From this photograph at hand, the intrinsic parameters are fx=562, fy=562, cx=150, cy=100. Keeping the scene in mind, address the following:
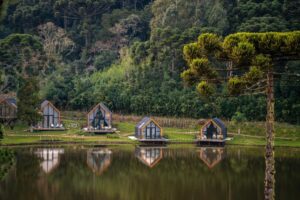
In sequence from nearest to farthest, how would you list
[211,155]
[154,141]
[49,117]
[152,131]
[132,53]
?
1. [211,155]
2. [154,141]
3. [152,131]
4. [49,117]
5. [132,53]

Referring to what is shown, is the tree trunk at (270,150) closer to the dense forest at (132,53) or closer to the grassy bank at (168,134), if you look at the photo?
the grassy bank at (168,134)

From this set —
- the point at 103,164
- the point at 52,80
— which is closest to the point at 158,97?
the point at 52,80

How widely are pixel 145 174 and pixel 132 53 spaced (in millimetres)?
44186

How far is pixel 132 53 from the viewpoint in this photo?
8988 cm

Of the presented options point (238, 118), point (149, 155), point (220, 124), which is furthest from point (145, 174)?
point (238, 118)

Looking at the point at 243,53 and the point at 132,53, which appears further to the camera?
the point at 132,53

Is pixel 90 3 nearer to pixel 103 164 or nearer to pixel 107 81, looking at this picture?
pixel 107 81

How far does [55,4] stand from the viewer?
109 metres

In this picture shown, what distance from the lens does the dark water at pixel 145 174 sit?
39.5 m

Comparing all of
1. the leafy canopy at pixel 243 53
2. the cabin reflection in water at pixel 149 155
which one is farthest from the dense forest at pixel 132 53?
the leafy canopy at pixel 243 53

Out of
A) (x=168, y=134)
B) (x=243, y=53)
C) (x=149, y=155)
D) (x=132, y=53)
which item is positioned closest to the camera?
(x=243, y=53)

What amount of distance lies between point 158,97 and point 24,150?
27.1 metres

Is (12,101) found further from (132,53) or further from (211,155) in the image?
(211,155)

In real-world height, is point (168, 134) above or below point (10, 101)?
below
